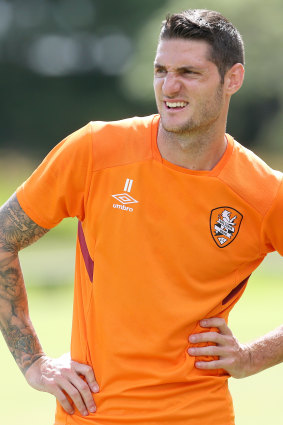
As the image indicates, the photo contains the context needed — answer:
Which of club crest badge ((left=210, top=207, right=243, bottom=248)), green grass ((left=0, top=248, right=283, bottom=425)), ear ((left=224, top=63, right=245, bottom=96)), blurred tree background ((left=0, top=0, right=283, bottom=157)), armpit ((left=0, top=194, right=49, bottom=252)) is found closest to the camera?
club crest badge ((left=210, top=207, right=243, bottom=248))

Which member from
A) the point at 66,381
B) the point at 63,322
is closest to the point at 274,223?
the point at 66,381

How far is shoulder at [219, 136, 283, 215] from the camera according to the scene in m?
3.58

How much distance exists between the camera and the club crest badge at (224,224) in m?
3.55

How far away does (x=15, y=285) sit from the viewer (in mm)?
3791

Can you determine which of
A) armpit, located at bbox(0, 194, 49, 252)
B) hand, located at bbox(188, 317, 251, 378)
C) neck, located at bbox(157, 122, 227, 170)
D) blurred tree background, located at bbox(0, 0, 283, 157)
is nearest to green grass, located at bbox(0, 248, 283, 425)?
hand, located at bbox(188, 317, 251, 378)

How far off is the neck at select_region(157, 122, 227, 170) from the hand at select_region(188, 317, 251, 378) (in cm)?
69

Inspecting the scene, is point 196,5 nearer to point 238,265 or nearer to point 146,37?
point 146,37

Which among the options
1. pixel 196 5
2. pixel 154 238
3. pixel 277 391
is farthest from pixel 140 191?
pixel 196 5

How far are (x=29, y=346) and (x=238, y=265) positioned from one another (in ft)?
3.44

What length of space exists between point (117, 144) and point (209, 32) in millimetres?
656

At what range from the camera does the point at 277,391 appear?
7.55m

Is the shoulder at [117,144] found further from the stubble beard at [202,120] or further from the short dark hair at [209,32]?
the short dark hair at [209,32]

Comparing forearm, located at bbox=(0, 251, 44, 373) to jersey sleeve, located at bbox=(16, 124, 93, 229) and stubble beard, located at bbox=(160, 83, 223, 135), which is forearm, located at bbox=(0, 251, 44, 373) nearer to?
jersey sleeve, located at bbox=(16, 124, 93, 229)

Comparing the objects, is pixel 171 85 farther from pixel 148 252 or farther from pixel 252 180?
pixel 148 252
